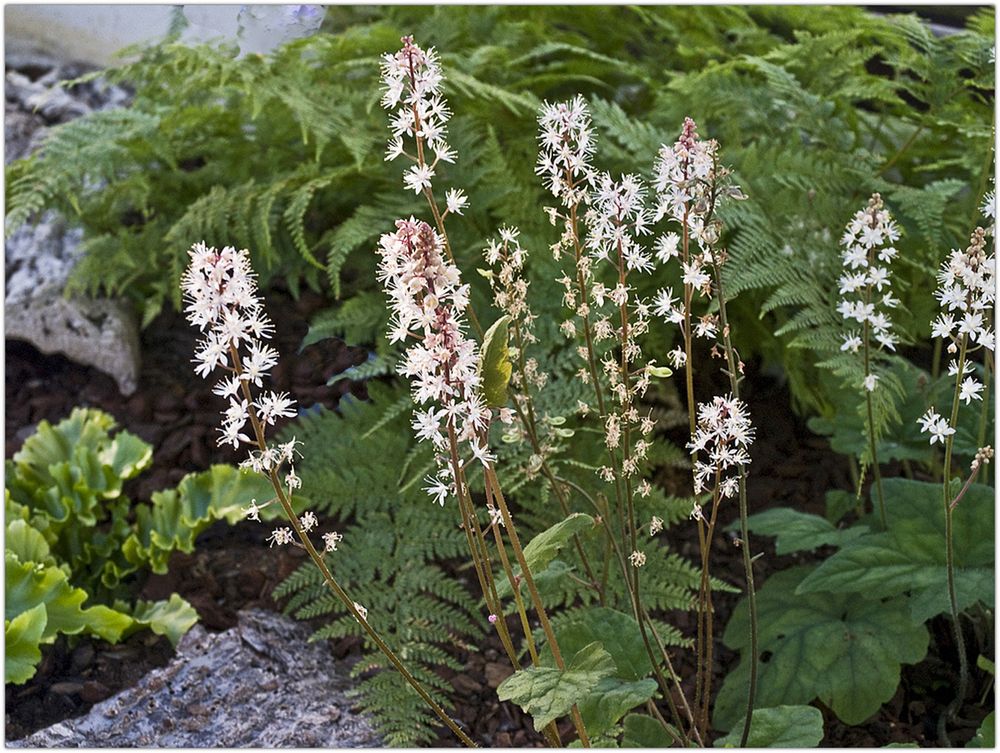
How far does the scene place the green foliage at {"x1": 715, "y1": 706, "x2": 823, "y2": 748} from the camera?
1341mm

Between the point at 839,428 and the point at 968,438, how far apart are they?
219 mm

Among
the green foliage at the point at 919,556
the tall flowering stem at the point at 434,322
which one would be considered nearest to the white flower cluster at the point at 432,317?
the tall flowering stem at the point at 434,322

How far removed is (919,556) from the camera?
1.62m

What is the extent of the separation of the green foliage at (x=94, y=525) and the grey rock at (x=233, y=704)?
11cm

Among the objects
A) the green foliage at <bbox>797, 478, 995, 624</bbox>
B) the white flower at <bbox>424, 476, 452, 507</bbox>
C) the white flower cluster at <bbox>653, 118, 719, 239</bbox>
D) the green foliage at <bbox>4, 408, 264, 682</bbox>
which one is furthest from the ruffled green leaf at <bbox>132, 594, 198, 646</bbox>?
the white flower cluster at <bbox>653, 118, 719, 239</bbox>

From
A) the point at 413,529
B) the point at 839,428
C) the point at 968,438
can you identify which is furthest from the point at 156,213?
the point at 968,438

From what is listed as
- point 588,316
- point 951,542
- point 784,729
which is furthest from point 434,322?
point 951,542

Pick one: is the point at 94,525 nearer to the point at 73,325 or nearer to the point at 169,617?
the point at 169,617

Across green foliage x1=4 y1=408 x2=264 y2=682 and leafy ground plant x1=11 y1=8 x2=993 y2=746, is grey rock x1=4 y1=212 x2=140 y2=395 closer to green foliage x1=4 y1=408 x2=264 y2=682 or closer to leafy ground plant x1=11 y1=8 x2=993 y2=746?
leafy ground plant x1=11 y1=8 x2=993 y2=746

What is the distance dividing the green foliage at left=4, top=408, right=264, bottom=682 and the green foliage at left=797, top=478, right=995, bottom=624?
3.31ft

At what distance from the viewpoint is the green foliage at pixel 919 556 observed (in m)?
1.54

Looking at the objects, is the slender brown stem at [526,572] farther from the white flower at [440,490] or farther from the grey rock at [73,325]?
the grey rock at [73,325]

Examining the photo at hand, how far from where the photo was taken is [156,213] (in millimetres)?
2641

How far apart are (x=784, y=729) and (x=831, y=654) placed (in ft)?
0.96
